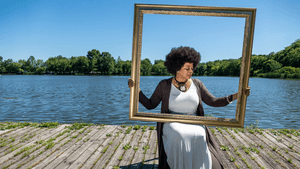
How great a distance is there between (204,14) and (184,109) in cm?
135

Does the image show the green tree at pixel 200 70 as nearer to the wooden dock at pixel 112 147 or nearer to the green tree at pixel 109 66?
the wooden dock at pixel 112 147

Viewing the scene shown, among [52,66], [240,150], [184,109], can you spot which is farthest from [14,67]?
[184,109]

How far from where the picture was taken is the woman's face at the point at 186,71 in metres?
2.98

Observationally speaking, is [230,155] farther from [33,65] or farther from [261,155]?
[33,65]

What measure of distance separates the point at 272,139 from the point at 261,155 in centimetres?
139

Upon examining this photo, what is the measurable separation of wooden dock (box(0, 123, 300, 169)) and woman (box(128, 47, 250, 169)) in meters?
1.16

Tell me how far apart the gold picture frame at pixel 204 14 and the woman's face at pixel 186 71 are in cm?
59

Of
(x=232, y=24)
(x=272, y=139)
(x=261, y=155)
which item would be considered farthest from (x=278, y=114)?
(x=232, y=24)

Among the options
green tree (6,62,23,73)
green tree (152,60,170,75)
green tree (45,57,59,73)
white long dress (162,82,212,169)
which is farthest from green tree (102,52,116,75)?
green tree (6,62,23,73)

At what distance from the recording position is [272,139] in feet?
17.6

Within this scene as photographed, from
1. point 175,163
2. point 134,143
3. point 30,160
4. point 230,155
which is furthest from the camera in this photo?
point 134,143

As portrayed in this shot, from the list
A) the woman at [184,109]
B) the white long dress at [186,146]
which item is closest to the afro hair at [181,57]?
the woman at [184,109]

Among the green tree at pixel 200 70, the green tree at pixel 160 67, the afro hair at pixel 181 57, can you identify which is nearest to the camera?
the afro hair at pixel 181 57

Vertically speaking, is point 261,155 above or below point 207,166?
below
